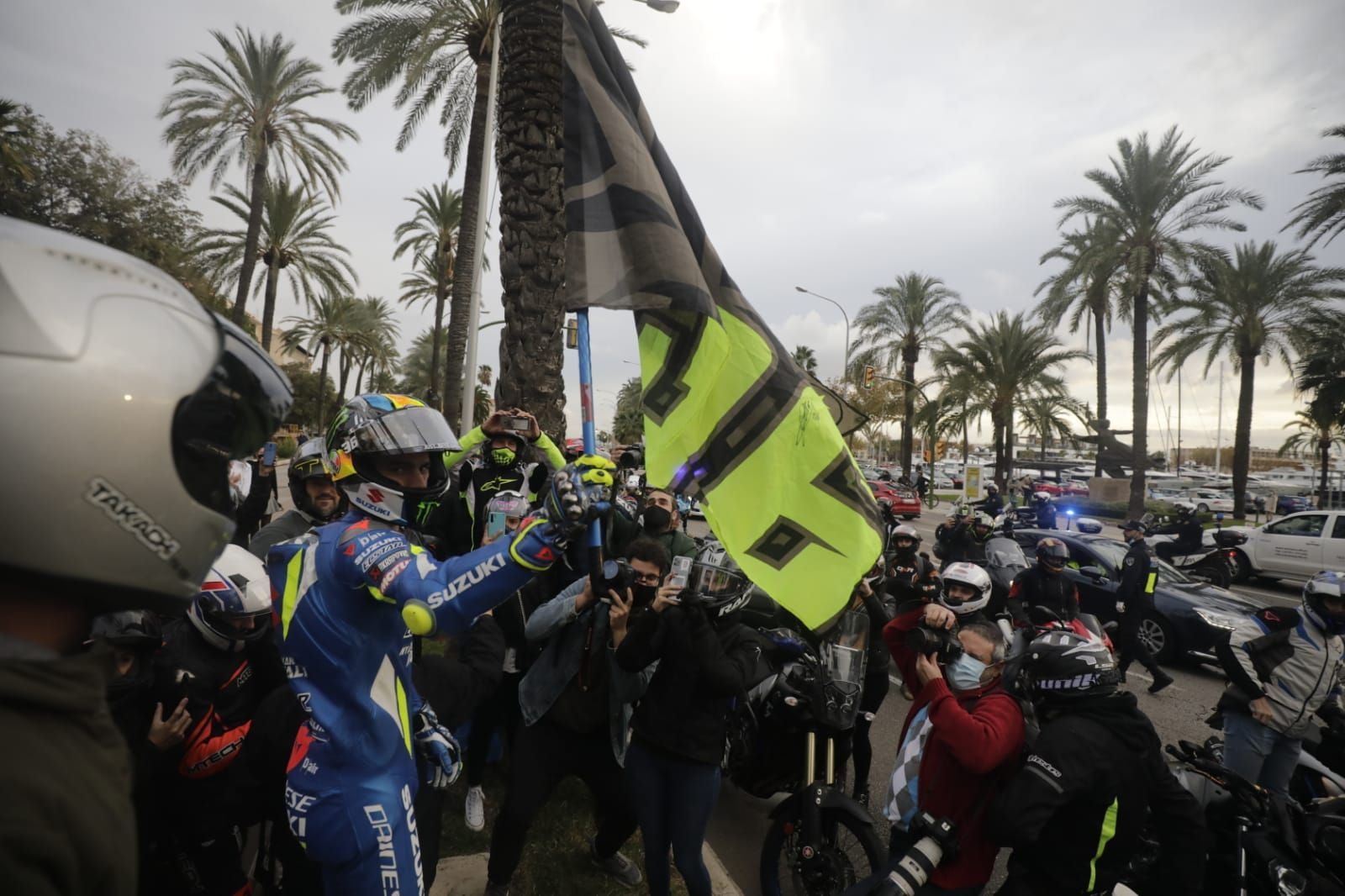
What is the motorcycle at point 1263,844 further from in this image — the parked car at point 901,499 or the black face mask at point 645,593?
the parked car at point 901,499

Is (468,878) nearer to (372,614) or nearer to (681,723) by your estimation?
(681,723)

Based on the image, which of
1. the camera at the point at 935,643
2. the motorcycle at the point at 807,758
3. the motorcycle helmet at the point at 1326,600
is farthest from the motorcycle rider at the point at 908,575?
the motorcycle helmet at the point at 1326,600

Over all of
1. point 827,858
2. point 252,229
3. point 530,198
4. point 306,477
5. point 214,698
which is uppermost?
point 252,229

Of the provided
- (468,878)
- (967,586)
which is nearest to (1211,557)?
(967,586)

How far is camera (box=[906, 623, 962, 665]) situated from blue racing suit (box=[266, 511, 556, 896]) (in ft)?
6.53

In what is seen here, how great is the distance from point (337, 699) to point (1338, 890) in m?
4.56

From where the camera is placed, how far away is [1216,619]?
8602 mm

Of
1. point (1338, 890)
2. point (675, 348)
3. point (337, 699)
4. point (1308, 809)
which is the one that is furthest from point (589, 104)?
point (1308, 809)

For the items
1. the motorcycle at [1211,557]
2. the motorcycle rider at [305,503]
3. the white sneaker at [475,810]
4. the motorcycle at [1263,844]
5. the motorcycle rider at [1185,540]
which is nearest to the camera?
the motorcycle at [1263,844]

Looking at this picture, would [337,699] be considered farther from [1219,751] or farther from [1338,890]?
[1219,751]

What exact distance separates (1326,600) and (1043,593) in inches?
103

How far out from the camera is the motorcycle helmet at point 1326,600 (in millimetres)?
4562

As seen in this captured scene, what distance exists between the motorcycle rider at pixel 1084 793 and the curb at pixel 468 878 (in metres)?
1.63

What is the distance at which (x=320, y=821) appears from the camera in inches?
82.7
